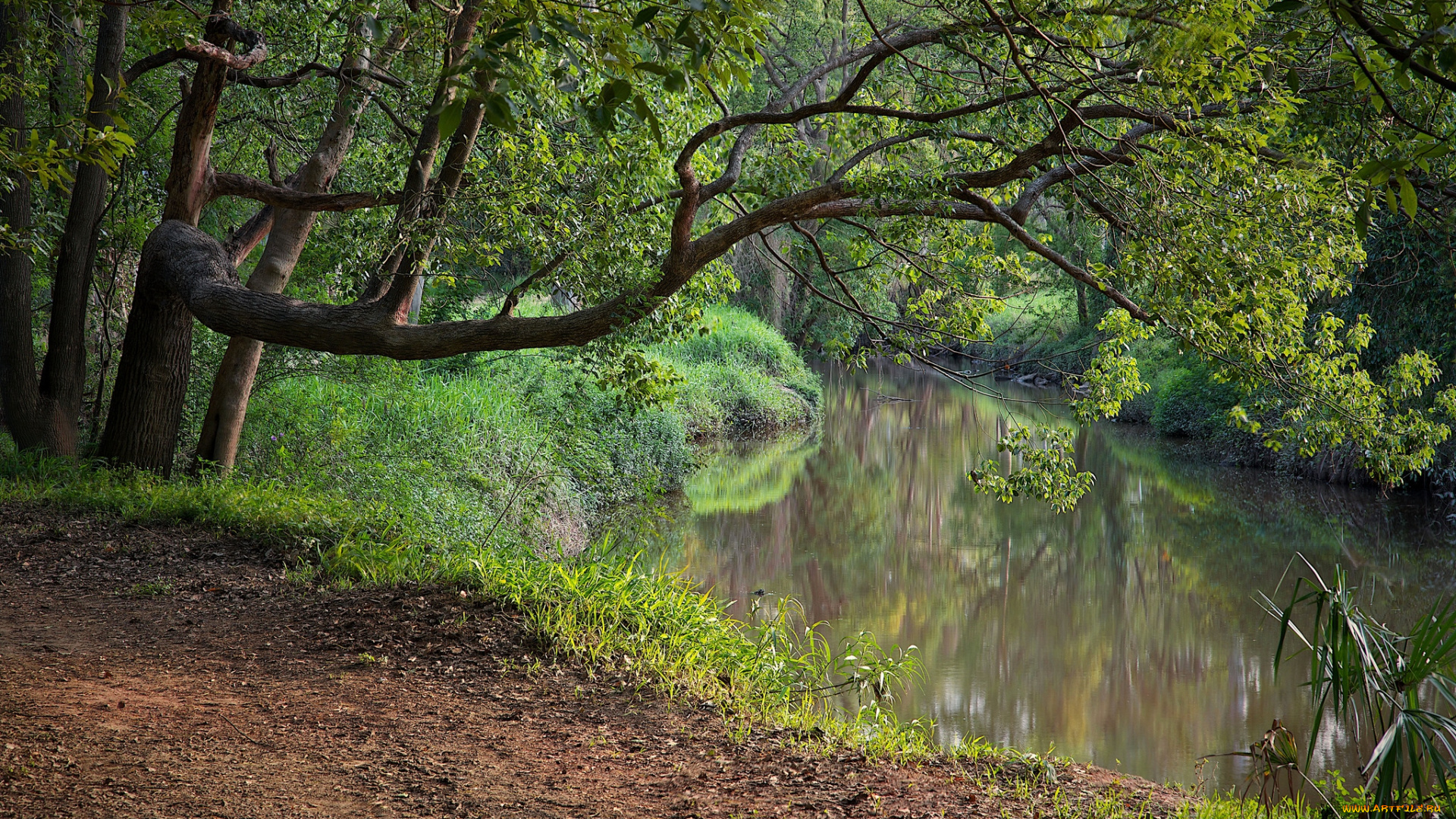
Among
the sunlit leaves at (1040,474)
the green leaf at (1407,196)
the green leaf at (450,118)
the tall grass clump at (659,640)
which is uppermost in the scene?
the green leaf at (1407,196)

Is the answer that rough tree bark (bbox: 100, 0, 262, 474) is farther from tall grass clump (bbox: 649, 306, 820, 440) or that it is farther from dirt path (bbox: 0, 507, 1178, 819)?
tall grass clump (bbox: 649, 306, 820, 440)

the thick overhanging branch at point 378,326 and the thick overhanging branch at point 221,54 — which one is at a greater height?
the thick overhanging branch at point 221,54

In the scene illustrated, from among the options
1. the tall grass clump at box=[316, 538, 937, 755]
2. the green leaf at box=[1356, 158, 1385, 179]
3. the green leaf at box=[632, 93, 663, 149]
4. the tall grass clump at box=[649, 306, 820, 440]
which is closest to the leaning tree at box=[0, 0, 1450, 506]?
the green leaf at box=[632, 93, 663, 149]

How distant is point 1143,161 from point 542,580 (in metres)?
4.12

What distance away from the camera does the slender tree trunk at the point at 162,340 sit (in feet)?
24.8

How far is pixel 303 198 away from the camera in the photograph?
7387 mm

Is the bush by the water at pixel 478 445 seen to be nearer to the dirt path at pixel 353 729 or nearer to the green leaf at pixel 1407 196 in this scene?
the dirt path at pixel 353 729

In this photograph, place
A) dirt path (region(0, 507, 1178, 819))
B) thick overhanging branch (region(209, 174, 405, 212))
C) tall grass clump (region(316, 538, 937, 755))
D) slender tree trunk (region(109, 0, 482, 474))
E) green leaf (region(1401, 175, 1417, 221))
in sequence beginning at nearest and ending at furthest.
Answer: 1. green leaf (region(1401, 175, 1417, 221))
2. dirt path (region(0, 507, 1178, 819))
3. tall grass clump (region(316, 538, 937, 755))
4. thick overhanging branch (region(209, 174, 405, 212))
5. slender tree trunk (region(109, 0, 482, 474))

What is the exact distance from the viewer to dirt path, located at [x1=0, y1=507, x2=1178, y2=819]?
10.9 ft

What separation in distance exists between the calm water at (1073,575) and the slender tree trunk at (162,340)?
502 centimetres

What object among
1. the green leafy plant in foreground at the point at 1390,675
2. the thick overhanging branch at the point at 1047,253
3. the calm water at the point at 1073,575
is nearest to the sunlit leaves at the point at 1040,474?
the calm water at the point at 1073,575

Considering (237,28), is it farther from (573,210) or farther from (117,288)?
(117,288)

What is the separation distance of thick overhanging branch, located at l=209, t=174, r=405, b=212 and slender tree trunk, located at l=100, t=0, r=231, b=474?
1.09 feet

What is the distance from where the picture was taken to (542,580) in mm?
5520
